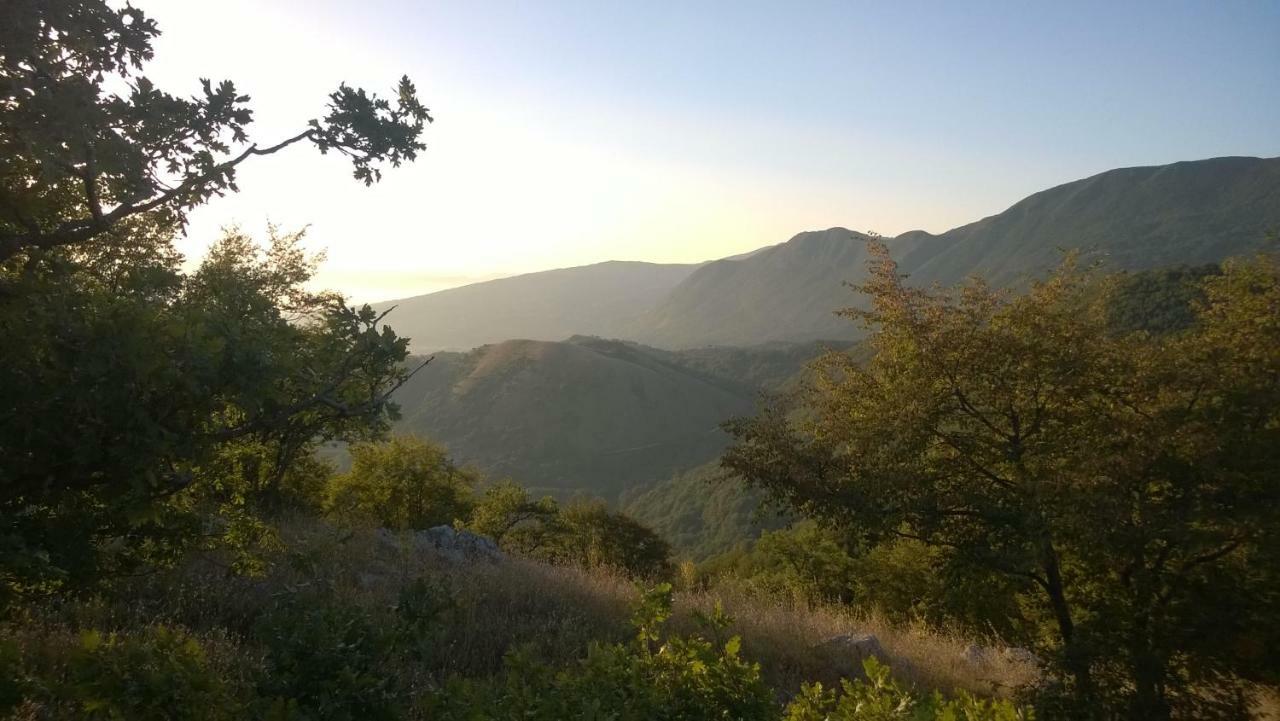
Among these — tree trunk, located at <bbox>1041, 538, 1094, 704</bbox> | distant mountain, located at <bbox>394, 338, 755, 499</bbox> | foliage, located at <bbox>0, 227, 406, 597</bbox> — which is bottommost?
distant mountain, located at <bbox>394, 338, 755, 499</bbox>

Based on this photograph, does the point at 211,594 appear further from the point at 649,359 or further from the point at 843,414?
the point at 649,359

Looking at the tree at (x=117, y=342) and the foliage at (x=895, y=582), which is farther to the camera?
the foliage at (x=895, y=582)

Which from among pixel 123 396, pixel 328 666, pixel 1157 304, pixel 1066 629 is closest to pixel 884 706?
pixel 328 666

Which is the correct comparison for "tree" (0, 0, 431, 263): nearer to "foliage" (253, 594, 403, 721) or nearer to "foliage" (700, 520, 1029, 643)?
"foliage" (253, 594, 403, 721)

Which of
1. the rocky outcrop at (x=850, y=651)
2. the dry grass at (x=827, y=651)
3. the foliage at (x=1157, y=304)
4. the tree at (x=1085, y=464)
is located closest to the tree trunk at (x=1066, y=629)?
the tree at (x=1085, y=464)

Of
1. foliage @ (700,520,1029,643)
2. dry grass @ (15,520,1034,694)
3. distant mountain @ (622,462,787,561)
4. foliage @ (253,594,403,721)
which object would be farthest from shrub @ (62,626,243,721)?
distant mountain @ (622,462,787,561)

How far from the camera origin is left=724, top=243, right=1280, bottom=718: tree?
8008 millimetres

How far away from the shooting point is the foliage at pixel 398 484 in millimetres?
19031

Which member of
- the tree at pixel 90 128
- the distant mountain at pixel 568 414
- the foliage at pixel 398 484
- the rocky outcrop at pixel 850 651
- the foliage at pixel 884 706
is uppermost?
the tree at pixel 90 128

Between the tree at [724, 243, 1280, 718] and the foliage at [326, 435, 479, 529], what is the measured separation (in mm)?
12779

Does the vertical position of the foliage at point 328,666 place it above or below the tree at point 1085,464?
above

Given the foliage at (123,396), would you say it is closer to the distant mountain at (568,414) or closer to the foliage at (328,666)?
the foliage at (328,666)

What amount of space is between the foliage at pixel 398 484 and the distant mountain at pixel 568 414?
8212 centimetres

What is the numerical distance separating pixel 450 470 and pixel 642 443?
98.3 m
